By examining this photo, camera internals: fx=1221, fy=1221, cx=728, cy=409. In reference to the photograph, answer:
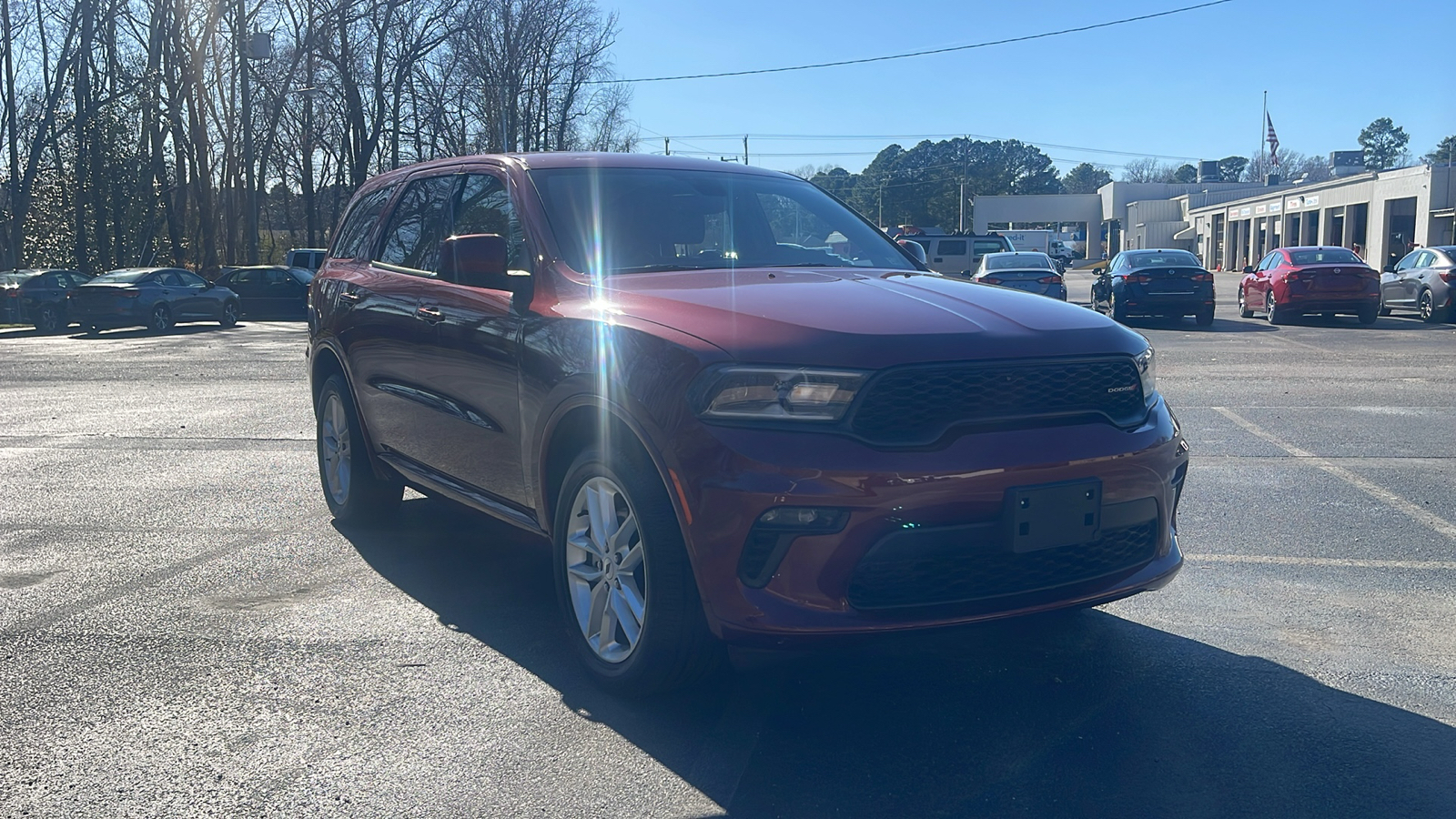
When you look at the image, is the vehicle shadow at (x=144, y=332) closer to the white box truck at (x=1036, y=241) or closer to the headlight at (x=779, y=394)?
the headlight at (x=779, y=394)

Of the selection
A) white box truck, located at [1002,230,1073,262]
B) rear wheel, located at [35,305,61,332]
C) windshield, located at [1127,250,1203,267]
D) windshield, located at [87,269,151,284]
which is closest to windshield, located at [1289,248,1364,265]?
windshield, located at [1127,250,1203,267]

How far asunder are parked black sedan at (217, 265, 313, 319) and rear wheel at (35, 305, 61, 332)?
5203 mm

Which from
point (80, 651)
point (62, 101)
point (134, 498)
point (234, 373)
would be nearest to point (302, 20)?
point (62, 101)

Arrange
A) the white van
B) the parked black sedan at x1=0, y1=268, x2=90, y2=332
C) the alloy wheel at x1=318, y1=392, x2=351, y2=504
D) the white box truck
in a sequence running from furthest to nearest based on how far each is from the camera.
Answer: the white box truck < the white van < the parked black sedan at x1=0, y1=268, x2=90, y2=332 < the alloy wheel at x1=318, y1=392, x2=351, y2=504

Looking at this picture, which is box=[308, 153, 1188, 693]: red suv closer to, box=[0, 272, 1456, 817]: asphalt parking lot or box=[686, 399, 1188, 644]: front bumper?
box=[686, 399, 1188, 644]: front bumper

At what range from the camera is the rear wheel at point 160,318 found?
84.5ft

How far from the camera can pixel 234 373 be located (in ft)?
50.9

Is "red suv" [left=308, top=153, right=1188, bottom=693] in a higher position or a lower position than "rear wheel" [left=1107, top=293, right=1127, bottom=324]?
higher

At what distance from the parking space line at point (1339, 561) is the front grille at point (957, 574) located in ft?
7.57

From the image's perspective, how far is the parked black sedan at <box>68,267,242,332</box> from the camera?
25.1 meters

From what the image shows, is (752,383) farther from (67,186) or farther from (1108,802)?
(67,186)

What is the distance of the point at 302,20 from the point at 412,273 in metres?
46.1

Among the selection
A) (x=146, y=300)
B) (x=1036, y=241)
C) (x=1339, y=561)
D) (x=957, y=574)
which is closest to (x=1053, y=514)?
(x=957, y=574)

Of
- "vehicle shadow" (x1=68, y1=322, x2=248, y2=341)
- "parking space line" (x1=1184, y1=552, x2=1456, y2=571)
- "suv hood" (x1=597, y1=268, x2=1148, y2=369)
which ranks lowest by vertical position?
"vehicle shadow" (x1=68, y1=322, x2=248, y2=341)
